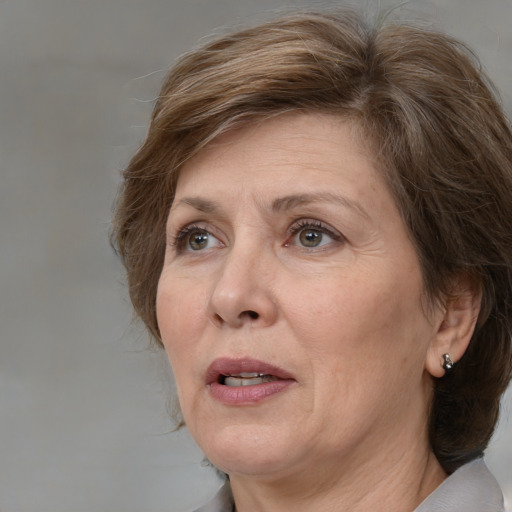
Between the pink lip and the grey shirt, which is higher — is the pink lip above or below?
above

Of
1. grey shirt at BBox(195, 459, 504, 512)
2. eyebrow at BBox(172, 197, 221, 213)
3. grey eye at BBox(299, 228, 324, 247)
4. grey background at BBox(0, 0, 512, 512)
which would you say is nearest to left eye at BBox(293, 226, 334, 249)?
grey eye at BBox(299, 228, 324, 247)

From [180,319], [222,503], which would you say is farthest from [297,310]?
[222,503]

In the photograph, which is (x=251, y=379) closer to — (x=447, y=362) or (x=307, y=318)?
(x=307, y=318)

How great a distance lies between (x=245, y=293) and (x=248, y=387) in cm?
20

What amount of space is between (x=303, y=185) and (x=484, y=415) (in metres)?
0.83

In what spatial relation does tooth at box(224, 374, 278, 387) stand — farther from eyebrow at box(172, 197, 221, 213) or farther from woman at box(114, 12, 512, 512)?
eyebrow at box(172, 197, 221, 213)

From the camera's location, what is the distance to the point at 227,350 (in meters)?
2.40

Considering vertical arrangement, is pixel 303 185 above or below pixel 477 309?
above

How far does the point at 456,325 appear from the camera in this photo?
263 cm

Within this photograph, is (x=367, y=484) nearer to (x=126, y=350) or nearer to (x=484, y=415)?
(x=484, y=415)

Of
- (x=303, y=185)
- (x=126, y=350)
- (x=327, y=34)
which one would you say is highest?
(x=327, y=34)

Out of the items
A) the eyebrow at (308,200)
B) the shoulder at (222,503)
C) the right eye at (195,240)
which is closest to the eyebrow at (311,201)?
the eyebrow at (308,200)

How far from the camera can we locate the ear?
260 centimetres

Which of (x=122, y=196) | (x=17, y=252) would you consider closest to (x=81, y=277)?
(x=17, y=252)
